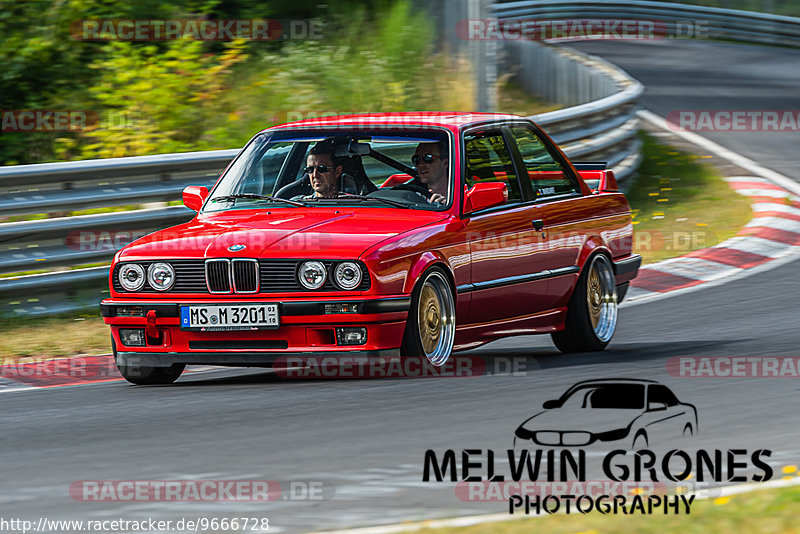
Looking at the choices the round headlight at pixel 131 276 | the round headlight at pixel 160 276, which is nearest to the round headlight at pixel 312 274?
the round headlight at pixel 160 276

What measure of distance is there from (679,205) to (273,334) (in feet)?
30.8

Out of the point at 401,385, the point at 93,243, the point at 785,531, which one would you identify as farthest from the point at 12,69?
the point at 785,531

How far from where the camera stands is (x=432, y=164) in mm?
8383

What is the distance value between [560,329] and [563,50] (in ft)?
55.3

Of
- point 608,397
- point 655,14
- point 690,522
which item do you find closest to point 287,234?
point 608,397

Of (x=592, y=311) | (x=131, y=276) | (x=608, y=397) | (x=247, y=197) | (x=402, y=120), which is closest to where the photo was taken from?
(x=608, y=397)

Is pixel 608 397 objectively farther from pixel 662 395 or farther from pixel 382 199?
pixel 382 199

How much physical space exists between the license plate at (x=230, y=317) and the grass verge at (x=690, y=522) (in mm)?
2932

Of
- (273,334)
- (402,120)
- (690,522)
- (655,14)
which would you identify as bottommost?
(655,14)

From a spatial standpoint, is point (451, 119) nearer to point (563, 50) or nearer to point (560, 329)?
point (560, 329)

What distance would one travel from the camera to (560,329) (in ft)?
29.7

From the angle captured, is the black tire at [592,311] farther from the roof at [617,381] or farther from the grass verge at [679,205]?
the grass verge at [679,205]

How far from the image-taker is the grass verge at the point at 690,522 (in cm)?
452

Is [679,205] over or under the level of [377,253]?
under
